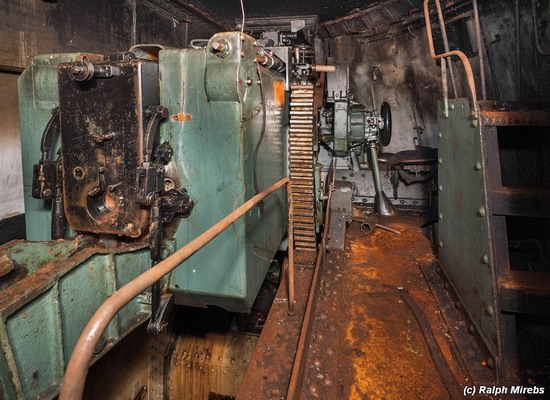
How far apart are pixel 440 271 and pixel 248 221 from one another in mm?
1659

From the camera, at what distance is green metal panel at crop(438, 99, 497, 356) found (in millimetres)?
1741

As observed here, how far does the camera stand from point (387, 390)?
161 centimetres

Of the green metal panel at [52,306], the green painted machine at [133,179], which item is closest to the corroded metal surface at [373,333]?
the green painted machine at [133,179]

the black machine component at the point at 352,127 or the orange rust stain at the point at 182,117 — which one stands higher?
Answer: the black machine component at the point at 352,127

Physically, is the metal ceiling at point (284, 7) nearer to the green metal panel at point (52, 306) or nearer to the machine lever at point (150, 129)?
the machine lever at point (150, 129)

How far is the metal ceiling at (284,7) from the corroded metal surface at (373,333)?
3243 millimetres

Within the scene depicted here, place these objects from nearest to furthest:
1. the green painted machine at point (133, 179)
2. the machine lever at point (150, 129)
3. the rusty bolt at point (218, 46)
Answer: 1. the green painted machine at point (133, 179)
2. the machine lever at point (150, 129)
3. the rusty bolt at point (218, 46)

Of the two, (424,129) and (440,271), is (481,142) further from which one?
(424,129)

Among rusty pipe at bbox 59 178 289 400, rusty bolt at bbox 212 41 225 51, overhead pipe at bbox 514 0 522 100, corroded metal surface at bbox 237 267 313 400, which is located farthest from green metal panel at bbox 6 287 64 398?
overhead pipe at bbox 514 0 522 100

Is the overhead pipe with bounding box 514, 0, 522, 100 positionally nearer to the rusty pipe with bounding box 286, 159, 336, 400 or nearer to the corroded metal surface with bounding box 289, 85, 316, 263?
the corroded metal surface with bounding box 289, 85, 316, 263

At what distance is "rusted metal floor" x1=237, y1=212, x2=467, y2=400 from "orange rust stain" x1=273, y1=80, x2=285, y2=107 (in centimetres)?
145

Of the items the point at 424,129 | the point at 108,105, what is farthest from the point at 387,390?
the point at 424,129

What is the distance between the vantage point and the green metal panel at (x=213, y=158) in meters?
1.75

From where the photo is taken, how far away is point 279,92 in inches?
109
